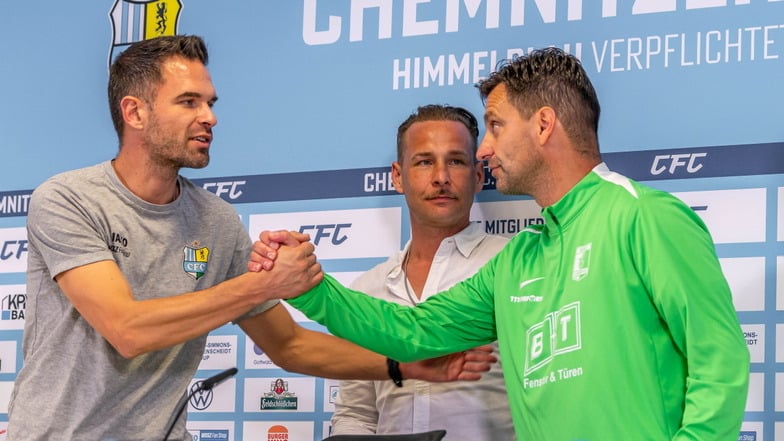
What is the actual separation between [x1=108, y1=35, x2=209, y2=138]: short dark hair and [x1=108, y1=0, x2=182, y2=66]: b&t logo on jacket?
2.65 ft

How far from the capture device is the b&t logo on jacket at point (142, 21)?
362cm

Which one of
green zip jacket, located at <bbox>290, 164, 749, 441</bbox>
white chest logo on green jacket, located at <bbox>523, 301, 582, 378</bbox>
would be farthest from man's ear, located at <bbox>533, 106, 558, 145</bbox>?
white chest logo on green jacket, located at <bbox>523, 301, 582, 378</bbox>

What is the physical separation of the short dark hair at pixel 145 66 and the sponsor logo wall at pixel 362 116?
613mm

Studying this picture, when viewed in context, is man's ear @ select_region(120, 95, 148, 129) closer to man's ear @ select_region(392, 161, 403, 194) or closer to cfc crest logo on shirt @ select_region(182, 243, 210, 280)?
cfc crest logo on shirt @ select_region(182, 243, 210, 280)

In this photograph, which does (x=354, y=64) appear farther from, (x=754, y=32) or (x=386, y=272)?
(x=754, y=32)

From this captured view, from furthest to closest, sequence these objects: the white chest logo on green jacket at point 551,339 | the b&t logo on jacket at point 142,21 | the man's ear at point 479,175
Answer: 1. the b&t logo on jacket at point 142,21
2. the man's ear at point 479,175
3. the white chest logo on green jacket at point 551,339

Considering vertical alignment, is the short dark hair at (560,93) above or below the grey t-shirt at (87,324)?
above

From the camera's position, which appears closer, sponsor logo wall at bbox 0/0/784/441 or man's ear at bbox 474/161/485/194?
sponsor logo wall at bbox 0/0/784/441

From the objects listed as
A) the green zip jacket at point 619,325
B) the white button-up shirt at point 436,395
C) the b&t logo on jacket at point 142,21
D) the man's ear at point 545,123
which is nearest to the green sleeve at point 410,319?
the green zip jacket at point 619,325

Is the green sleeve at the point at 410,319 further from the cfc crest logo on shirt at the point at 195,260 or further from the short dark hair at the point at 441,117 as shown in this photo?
the short dark hair at the point at 441,117

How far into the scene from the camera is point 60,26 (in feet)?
12.4

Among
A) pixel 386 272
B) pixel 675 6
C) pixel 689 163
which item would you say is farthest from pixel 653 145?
pixel 386 272

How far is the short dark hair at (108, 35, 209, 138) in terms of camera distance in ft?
9.11

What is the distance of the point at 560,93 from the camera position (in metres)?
2.45
